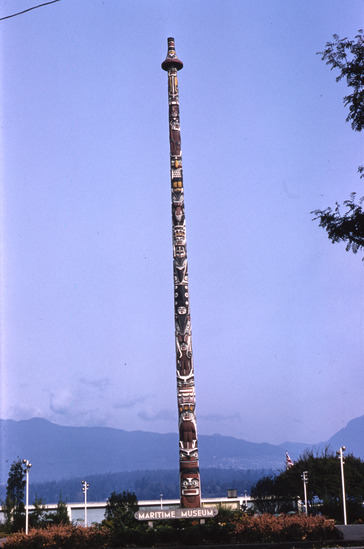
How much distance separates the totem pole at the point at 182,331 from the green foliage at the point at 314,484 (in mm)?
34700

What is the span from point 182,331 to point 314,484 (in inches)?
1820

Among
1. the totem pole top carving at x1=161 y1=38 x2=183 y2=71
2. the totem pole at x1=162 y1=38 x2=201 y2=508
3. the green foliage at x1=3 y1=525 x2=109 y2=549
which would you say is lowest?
the green foliage at x1=3 y1=525 x2=109 y2=549

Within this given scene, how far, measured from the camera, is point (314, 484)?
72438 mm

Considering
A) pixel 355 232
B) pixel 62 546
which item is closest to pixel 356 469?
pixel 62 546

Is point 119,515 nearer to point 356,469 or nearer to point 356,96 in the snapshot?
point 356,96

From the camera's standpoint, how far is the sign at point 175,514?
2780cm

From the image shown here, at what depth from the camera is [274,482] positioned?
70.6 meters

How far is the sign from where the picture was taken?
27797 millimetres

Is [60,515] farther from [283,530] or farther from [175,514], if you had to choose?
[283,530]

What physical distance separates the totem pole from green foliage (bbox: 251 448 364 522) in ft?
114

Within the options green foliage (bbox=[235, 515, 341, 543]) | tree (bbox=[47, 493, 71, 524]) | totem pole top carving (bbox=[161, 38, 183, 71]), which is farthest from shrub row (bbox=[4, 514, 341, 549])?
tree (bbox=[47, 493, 71, 524])

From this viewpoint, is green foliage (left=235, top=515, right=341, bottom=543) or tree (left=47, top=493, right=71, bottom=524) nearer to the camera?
green foliage (left=235, top=515, right=341, bottom=543)

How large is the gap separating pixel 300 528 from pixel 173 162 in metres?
19.2

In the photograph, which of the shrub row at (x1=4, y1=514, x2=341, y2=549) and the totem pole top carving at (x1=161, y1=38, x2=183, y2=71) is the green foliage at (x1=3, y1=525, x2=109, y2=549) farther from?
the totem pole top carving at (x1=161, y1=38, x2=183, y2=71)
